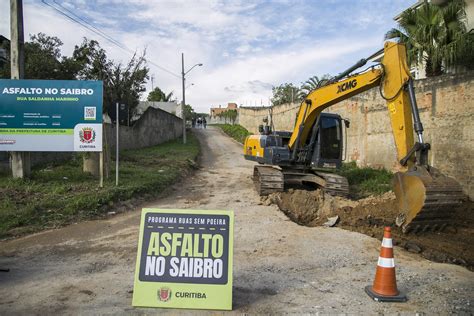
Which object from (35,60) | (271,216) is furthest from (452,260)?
(35,60)

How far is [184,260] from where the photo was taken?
4410 millimetres

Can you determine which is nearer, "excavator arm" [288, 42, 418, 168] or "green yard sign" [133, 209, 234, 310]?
"green yard sign" [133, 209, 234, 310]

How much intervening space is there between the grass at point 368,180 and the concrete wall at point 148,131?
38.6ft

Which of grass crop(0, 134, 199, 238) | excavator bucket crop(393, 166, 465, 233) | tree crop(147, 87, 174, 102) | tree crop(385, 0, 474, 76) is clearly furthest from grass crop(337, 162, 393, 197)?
tree crop(147, 87, 174, 102)

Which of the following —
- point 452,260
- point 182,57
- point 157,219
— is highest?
point 182,57

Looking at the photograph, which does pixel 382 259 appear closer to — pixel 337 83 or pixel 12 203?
pixel 337 83

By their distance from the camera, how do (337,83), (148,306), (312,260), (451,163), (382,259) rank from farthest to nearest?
1. (451,163)
2. (337,83)
3. (312,260)
4. (382,259)
5. (148,306)

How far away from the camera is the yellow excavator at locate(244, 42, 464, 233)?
22.9ft

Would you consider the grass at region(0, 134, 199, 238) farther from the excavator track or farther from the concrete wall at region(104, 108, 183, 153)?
the concrete wall at region(104, 108, 183, 153)

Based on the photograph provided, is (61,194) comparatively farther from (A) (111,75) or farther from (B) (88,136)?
(A) (111,75)

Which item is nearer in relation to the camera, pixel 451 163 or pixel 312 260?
pixel 312 260

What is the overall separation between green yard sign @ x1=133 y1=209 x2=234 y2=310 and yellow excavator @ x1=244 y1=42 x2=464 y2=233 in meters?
4.09

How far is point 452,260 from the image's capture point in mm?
6457

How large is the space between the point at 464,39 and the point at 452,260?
11.5 m
